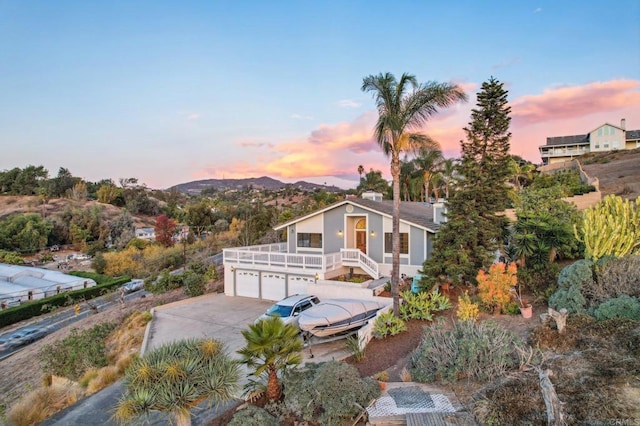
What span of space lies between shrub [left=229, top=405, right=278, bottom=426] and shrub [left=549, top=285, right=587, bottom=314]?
902 cm

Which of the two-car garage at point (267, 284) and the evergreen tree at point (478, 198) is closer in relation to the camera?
the evergreen tree at point (478, 198)

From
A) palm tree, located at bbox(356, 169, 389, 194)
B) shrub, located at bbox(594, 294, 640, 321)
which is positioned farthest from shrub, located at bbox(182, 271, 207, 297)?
palm tree, located at bbox(356, 169, 389, 194)

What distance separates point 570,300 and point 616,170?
5354 cm

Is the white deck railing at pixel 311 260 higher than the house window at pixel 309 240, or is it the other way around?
the house window at pixel 309 240

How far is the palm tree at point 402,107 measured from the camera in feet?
40.8

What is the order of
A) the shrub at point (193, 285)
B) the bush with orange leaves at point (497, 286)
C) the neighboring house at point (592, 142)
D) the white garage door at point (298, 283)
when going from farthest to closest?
1. the neighboring house at point (592, 142)
2. the shrub at point (193, 285)
3. the white garage door at point (298, 283)
4. the bush with orange leaves at point (497, 286)

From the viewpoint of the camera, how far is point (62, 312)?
3142 cm

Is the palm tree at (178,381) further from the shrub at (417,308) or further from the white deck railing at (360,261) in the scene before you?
the white deck railing at (360,261)

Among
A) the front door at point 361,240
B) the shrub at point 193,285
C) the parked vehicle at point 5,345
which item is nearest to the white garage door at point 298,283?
the front door at point 361,240

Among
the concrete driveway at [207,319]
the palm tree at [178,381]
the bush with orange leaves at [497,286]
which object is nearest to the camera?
the palm tree at [178,381]

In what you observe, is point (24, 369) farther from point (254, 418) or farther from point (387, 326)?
point (387, 326)

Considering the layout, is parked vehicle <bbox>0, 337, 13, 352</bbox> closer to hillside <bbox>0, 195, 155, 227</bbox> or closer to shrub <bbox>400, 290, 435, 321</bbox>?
shrub <bbox>400, 290, 435, 321</bbox>

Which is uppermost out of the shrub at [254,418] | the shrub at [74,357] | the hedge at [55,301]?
the shrub at [254,418]

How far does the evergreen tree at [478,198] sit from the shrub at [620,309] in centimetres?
538
